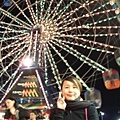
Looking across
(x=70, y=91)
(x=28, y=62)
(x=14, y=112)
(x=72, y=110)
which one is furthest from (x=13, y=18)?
(x=72, y=110)

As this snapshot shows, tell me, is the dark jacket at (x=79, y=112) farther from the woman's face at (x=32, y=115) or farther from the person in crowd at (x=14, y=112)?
the woman's face at (x=32, y=115)

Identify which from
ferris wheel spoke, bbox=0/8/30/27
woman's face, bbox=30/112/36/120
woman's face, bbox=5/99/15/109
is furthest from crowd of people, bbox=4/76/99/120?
ferris wheel spoke, bbox=0/8/30/27

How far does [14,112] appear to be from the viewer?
3961mm

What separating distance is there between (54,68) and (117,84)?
6.14 ft

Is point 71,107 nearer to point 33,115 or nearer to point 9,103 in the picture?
point 33,115

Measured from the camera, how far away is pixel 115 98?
2139 centimetres

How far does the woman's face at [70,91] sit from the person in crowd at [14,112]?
120 centimetres

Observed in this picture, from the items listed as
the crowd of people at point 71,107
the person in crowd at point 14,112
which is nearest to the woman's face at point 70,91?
the crowd of people at point 71,107

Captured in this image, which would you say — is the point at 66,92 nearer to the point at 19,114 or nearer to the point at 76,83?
the point at 76,83

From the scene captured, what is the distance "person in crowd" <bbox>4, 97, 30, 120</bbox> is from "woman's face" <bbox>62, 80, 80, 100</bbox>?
1.20m

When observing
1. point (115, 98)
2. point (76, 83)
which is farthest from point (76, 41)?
point (115, 98)

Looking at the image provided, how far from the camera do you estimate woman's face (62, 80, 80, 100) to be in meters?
2.26

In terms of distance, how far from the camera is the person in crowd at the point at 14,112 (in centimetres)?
341

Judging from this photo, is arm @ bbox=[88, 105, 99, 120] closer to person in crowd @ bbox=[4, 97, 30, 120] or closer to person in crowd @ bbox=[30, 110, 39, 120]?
person in crowd @ bbox=[4, 97, 30, 120]
